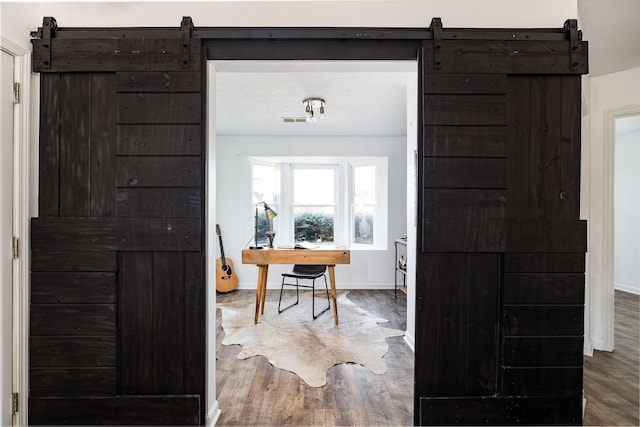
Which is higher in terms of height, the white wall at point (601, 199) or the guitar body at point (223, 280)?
the white wall at point (601, 199)

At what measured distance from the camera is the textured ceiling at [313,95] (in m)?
1.74

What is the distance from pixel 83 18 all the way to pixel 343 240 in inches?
161

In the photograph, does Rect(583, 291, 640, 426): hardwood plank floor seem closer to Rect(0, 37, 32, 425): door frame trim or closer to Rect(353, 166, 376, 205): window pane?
Rect(0, 37, 32, 425): door frame trim

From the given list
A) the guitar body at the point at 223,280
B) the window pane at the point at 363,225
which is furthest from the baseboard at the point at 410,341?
the guitar body at the point at 223,280

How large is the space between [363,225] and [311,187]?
1065 mm

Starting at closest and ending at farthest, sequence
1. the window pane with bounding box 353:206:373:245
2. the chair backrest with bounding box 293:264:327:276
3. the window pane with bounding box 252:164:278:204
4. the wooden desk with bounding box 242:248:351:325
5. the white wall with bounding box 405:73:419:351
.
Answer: the white wall with bounding box 405:73:419:351 < the wooden desk with bounding box 242:248:351:325 < the chair backrest with bounding box 293:264:327:276 < the window pane with bounding box 252:164:278:204 < the window pane with bounding box 353:206:373:245

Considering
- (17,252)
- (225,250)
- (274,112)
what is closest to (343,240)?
(225,250)

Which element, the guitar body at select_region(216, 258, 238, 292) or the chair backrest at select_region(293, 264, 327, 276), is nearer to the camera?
the chair backrest at select_region(293, 264, 327, 276)

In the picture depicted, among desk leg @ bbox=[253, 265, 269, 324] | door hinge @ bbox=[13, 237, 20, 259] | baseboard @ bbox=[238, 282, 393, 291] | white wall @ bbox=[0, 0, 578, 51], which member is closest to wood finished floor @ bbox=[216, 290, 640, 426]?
desk leg @ bbox=[253, 265, 269, 324]

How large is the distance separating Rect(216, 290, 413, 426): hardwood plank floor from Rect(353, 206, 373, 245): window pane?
2.44 m

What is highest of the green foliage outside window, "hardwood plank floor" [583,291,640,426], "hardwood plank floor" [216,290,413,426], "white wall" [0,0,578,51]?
"white wall" [0,0,578,51]

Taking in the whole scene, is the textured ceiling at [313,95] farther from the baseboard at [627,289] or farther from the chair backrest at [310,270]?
the baseboard at [627,289]

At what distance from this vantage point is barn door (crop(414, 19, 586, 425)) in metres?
1.56

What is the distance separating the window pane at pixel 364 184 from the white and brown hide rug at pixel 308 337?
1.79 metres
